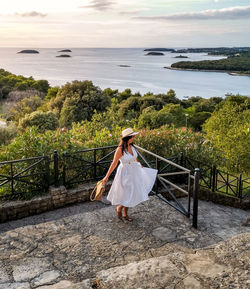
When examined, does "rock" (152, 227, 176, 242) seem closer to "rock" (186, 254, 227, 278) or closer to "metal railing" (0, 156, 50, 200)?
"rock" (186, 254, 227, 278)

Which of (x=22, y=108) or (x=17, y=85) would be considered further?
(x=17, y=85)

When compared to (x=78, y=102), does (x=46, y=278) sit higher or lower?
higher

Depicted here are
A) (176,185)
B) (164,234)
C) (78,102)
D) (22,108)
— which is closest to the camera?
(164,234)

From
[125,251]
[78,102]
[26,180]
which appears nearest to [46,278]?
[125,251]

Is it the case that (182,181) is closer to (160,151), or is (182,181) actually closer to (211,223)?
(160,151)

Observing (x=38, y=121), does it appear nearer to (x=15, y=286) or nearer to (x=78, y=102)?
(x=78, y=102)

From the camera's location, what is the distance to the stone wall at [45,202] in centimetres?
588

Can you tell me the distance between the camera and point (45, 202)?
623cm

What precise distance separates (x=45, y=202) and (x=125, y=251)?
7.98 ft

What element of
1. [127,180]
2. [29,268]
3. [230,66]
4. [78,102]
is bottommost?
[78,102]

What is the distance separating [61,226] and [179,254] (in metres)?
2.25

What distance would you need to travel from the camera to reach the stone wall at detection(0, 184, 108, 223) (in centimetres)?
588

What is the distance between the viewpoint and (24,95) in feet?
168

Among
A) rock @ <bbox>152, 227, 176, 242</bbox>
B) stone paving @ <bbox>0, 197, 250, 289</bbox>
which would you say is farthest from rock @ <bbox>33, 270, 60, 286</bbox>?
rock @ <bbox>152, 227, 176, 242</bbox>
